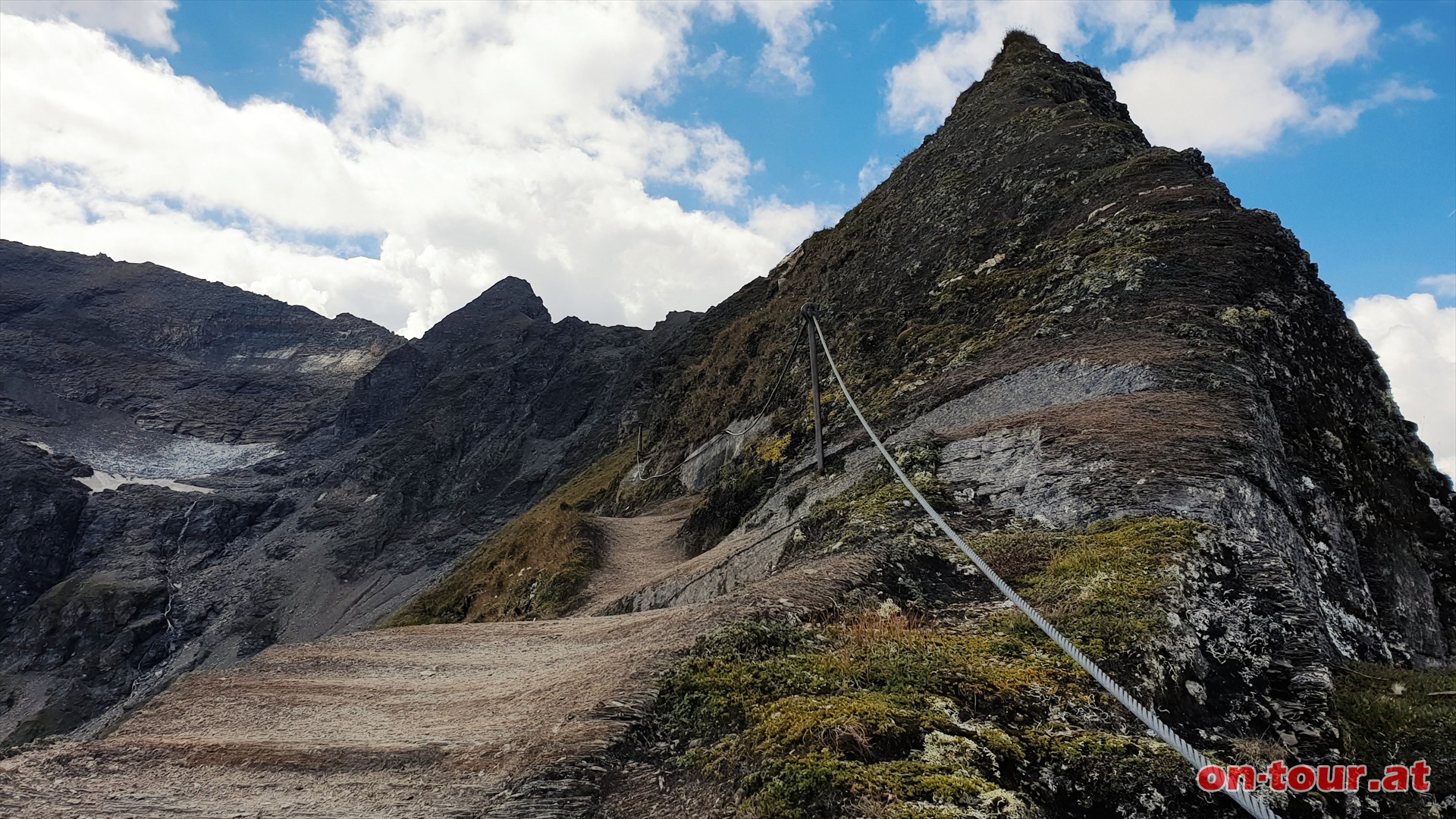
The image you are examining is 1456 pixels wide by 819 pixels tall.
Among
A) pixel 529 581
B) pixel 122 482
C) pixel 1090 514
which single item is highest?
pixel 122 482

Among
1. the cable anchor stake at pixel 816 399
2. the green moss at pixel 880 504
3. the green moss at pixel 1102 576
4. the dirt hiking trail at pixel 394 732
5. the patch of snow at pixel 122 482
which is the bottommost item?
the dirt hiking trail at pixel 394 732

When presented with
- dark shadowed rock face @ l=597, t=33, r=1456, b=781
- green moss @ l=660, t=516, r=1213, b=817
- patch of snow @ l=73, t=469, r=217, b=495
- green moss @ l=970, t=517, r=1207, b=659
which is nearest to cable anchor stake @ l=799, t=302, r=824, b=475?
dark shadowed rock face @ l=597, t=33, r=1456, b=781

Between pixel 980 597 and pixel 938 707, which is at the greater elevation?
pixel 980 597

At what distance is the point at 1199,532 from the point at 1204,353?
7.00 meters

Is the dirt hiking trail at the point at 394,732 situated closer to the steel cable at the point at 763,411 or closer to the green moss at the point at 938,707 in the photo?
the green moss at the point at 938,707

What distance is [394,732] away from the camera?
8070 mm

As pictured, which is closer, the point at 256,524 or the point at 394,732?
the point at 394,732

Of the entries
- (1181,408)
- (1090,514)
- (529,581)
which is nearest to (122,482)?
(529,581)

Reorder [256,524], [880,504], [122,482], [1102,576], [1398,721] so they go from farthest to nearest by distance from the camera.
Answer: [122,482] < [256,524] < [880,504] < [1102,576] < [1398,721]

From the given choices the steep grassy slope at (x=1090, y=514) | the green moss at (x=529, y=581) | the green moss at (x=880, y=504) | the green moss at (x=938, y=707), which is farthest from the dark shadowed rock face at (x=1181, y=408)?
the green moss at (x=529, y=581)

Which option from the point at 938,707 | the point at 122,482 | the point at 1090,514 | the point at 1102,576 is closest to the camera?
the point at 938,707

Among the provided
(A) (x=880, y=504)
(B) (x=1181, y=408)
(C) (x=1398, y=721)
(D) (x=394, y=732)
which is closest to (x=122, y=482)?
(D) (x=394, y=732)

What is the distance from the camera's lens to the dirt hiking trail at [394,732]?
20.2 feet

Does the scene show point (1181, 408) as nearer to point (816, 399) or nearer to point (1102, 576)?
point (1102, 576)
